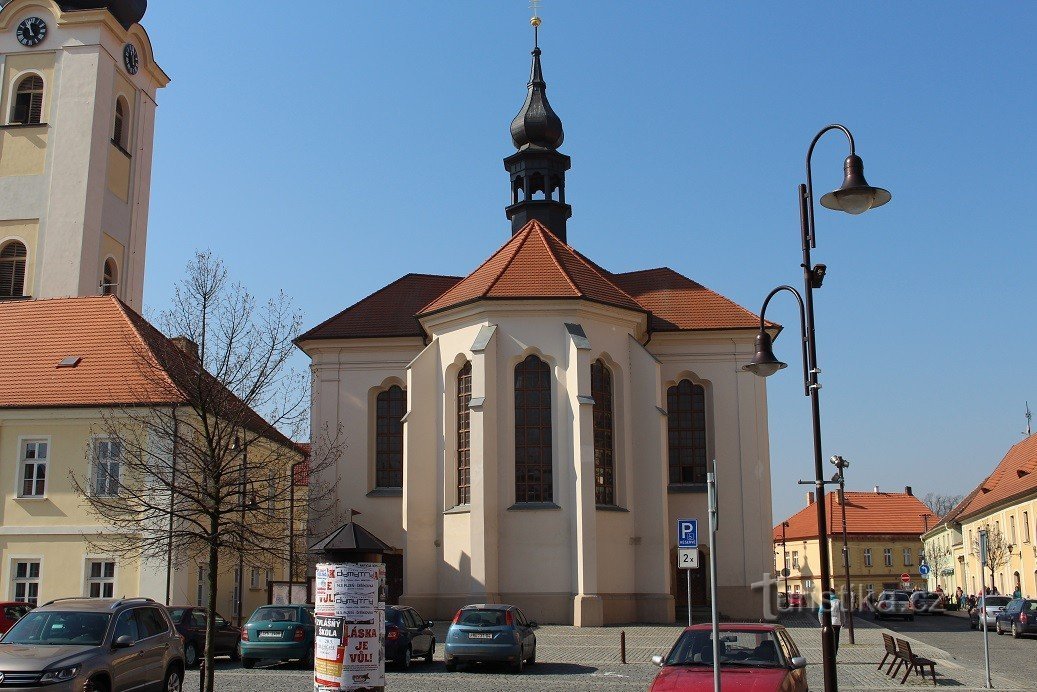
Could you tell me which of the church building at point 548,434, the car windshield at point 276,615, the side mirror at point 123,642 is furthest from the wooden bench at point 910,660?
the side mirror at point 123,642

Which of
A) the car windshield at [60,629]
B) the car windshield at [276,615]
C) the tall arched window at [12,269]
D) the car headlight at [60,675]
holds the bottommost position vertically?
the car headlight at [60,675]

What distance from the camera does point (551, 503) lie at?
102ft

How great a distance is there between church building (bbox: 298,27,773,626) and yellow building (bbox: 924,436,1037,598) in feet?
43.2

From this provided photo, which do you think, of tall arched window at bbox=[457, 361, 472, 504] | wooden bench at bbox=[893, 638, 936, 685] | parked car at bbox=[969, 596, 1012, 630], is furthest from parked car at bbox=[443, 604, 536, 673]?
parked car at bbox=[969, 596, 1012, 630]

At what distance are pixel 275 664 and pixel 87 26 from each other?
29.7 metres

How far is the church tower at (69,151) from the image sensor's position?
131 ft

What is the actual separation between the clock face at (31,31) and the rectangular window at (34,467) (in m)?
20.2

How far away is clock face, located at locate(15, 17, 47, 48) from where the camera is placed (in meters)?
41.9

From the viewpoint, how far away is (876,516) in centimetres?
9162

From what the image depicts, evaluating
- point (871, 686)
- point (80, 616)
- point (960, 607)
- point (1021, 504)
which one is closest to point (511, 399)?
point (871, 686)

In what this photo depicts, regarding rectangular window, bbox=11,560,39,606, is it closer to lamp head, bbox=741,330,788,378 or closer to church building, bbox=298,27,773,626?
church building, bbox=298,27,773,626

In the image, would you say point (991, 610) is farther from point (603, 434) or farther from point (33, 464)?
point (33, 464)

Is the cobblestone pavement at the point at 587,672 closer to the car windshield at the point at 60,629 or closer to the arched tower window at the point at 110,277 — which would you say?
the car windshield at the point at 60,629

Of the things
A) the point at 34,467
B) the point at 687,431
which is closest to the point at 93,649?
the point at 34,467
